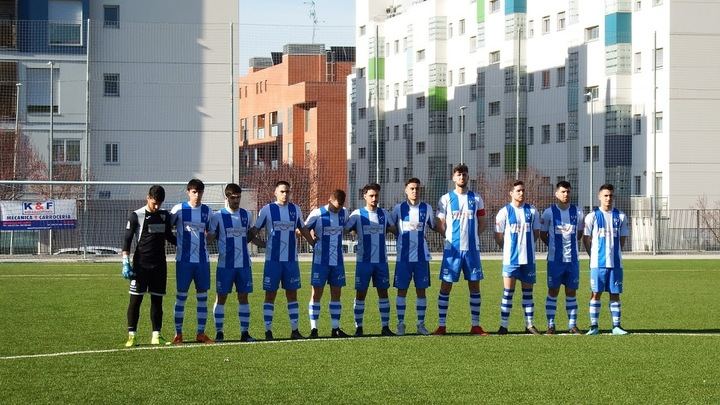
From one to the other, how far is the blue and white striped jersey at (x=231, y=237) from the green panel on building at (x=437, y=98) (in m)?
56.6

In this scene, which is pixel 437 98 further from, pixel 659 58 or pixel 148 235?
pixel 148 235

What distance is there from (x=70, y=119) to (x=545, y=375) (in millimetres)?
36416

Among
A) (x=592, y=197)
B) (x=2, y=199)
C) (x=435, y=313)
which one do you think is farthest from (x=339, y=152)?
(x=435, y=313)

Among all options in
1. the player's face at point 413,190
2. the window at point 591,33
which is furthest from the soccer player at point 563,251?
the window at point 591,33

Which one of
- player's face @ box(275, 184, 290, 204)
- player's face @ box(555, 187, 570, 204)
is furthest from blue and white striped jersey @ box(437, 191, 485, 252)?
player's face @ box(275, 184, 290, 204)

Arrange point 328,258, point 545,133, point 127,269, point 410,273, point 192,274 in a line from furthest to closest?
point 545,133 < point 410,273 < point 328,258 < point 192,274 < point 127,269

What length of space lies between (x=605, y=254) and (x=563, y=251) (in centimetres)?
56

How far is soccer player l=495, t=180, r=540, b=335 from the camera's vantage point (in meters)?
16.2

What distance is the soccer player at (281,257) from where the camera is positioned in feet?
51.1

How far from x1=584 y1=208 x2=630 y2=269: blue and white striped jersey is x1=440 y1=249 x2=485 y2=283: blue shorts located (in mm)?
1588

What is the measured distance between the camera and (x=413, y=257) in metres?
16.1

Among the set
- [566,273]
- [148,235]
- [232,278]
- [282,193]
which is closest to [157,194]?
[148,235]

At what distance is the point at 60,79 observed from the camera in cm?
4666

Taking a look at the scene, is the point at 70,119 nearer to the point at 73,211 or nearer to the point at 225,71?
the point at 225,71
